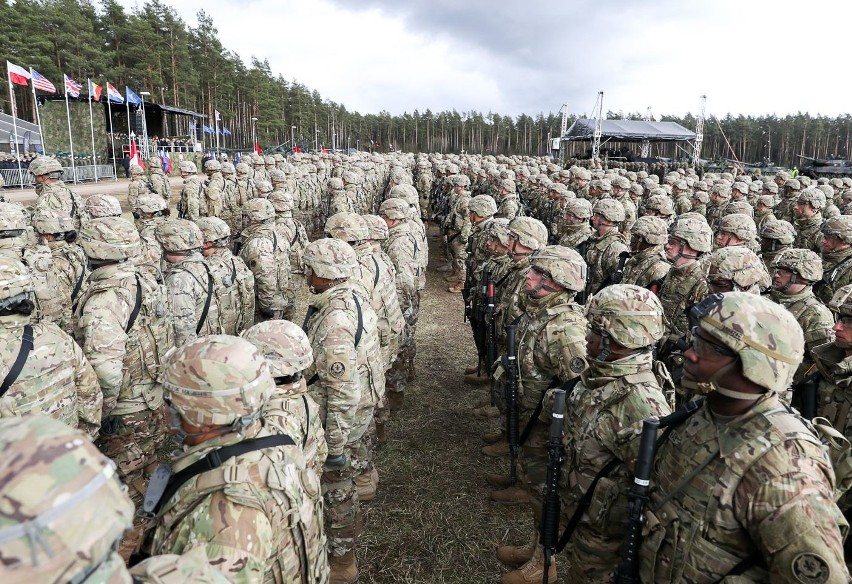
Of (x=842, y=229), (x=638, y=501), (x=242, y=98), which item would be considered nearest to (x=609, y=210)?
(x=842, y=229)

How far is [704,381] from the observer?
7.57 ft

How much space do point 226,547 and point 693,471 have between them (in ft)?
6.31

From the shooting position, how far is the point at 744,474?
2105mm

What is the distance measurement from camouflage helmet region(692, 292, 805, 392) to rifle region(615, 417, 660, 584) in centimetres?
47

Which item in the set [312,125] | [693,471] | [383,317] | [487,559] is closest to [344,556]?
[487,559]

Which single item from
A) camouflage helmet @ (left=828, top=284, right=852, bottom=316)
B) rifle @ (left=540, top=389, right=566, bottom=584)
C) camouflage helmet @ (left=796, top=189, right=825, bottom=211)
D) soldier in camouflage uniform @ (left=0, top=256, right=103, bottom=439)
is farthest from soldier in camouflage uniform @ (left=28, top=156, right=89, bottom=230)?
camouflage helmet @ (left=796, top=189, right=825, bottom=211)

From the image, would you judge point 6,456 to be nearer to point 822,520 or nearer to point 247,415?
point 247,415

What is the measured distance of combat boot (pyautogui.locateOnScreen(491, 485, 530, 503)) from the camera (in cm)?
516

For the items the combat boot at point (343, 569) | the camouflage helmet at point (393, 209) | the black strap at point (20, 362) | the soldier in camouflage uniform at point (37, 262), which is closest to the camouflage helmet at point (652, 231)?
the camouflage helmet at point (393, 209)

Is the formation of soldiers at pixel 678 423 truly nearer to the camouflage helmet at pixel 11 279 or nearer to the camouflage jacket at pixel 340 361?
the camouflage jacket at pixel 340 361

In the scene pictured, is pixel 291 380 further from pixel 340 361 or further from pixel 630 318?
pixel 630 318

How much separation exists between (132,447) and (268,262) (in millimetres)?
3658

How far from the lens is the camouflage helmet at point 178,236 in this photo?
6.13 meters

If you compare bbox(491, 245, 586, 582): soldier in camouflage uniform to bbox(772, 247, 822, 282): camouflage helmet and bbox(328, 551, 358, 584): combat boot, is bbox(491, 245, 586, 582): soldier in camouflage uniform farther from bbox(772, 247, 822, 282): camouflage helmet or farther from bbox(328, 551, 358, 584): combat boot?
bbox(772, 247, 822, 282): camouflage helmet
